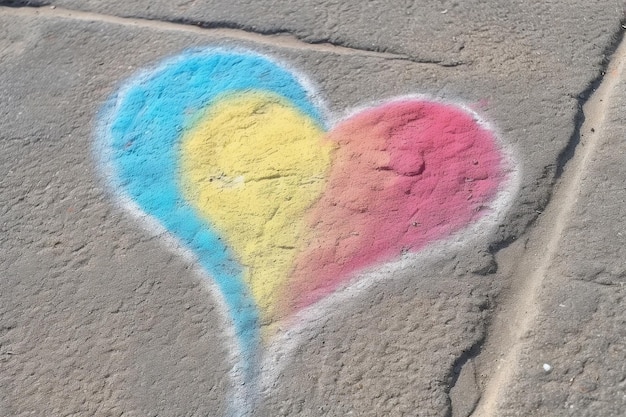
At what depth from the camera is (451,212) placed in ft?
8.46

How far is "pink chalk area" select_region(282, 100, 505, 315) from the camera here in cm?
250

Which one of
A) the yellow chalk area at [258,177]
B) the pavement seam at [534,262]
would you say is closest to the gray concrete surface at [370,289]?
the pavement seam at [534,262]

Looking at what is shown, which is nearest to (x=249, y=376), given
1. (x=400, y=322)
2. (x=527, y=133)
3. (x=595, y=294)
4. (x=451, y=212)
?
(x=400, y=322)

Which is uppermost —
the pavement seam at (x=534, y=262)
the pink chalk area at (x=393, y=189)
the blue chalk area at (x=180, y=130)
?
the blue chalk area at (x=180, y=130)

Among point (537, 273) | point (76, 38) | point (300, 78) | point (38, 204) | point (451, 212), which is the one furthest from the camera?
point (76, 38)

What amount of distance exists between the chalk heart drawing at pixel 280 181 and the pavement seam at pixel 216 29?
0.62 ft

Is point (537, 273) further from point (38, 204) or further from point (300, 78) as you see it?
point (38, 204)

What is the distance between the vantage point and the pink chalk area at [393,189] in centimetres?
250

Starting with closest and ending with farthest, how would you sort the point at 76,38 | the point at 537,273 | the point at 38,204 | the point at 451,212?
the point at 537,273, the point at 451,212, the point at 38,204, the point at 76,38

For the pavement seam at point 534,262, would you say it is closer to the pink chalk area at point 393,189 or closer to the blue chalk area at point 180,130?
the pink chalk area at point 393,189

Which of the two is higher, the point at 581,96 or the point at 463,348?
the point at 581,96

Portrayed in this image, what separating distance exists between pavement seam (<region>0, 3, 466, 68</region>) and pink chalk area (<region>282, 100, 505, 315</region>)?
367 millimetres

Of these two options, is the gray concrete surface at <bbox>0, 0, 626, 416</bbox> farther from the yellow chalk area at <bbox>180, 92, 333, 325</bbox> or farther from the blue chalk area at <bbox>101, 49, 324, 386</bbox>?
the yellow chalk area at <bbox>180, 92, 333, 325</bbox>

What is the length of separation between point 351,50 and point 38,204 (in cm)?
130
